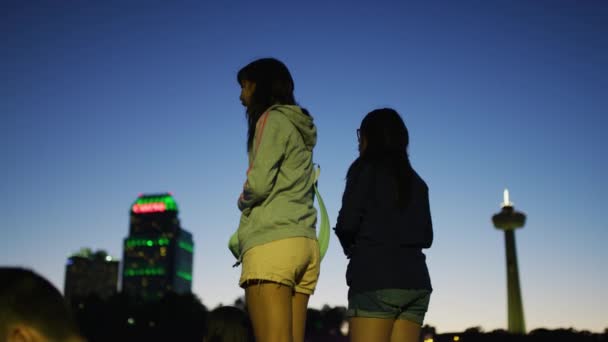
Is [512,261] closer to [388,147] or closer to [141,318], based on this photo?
[141,318]

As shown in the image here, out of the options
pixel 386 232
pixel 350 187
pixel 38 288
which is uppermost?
pixel 350 187

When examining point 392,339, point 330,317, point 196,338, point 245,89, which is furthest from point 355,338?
point 330,317

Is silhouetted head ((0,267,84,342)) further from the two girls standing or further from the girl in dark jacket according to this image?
the girl in dark jacket

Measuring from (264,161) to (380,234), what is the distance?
3.08ft

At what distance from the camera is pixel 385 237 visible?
4219 millimetres

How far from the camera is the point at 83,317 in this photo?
85.0 m

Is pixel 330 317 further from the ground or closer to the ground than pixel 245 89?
further from the ground

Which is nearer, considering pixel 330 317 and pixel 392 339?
pixel 392 339

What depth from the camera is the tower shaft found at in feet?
265

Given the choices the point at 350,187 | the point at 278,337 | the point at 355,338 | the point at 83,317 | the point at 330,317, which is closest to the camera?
the point at 278,337

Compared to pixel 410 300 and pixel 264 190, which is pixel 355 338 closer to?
pixel 410 300

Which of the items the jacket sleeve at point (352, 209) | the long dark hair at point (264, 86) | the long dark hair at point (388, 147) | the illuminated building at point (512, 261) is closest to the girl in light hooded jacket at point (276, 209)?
the long dark hair at point (264, 86)

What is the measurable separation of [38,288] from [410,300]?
2.85 m

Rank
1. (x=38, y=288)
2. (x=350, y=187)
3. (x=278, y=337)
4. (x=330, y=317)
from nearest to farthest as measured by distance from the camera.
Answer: (x=38, y=288), (x=278, y=337), (x=350, y=187), (x=330, y=317)
